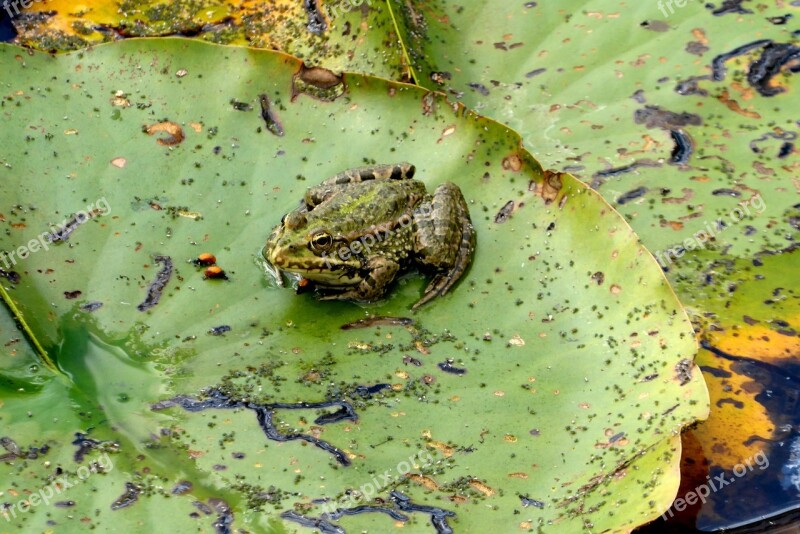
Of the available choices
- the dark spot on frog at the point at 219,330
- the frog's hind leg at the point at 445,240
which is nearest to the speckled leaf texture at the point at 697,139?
the frog's hind leg at the point at 445,240

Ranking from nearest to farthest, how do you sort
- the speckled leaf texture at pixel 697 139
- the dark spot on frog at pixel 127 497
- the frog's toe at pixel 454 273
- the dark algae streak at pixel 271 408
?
the dark spot on frog at pixel 127 497 → the dark algae streak at pixel 271 408 → the speckled leaf texture at pixel 697 139 → the frog's toe at pixel 454 273

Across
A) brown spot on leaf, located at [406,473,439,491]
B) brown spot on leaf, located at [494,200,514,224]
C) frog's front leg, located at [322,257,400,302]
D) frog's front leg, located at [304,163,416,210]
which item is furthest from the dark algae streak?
brown spot on leaf, located at [494,200,514,224]

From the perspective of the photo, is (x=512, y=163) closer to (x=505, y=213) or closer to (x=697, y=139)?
(x=505, y=213)

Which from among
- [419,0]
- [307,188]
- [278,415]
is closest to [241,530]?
[278,415]

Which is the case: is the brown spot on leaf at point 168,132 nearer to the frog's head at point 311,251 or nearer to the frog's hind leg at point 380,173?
the frog's head at point 311,251

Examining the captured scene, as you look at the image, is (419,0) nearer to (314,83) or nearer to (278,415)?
(314,83)

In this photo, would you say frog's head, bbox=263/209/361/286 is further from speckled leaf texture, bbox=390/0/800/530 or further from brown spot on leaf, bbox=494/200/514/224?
speckled leaf texture, bbox=390/0/800/530

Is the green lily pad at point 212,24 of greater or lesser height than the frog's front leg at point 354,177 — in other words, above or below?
above
